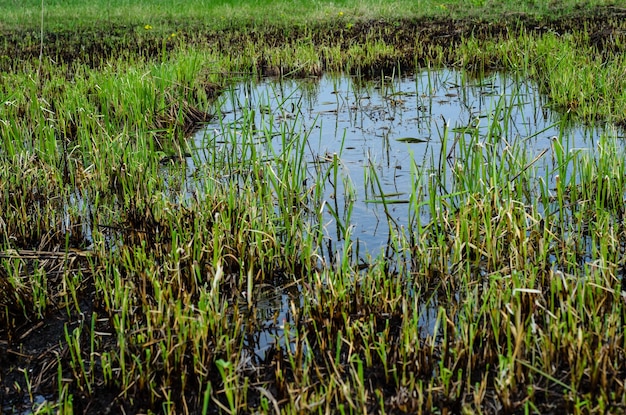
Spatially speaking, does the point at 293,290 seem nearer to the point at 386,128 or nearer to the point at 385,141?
the point at 385,141

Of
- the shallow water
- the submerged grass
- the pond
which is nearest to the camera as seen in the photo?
the submerged grass

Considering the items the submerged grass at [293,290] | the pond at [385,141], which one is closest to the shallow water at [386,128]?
the pond at [385,141]

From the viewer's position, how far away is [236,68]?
8.14m

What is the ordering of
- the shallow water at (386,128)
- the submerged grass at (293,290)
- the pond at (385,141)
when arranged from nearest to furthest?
the submerged grass at (293,290), the pond at (385,141), the shallow water at (386,128)

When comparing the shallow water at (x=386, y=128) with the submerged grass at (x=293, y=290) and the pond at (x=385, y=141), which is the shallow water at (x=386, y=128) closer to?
the pond at (x=385, y=141)

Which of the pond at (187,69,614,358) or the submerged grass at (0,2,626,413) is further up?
the pond at (187,69,614,358)

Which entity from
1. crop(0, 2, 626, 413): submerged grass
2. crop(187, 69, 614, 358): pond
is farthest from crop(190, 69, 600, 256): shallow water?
crop(0, 2, 626, 413): submerged grass

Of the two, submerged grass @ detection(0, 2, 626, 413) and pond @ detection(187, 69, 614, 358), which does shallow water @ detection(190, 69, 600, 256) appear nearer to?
pond @ detection(187, 69, 614, 358)

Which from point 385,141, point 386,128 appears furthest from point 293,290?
point 386,128

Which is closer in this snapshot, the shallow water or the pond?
the pond

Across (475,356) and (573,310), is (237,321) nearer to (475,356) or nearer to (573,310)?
(475,356)

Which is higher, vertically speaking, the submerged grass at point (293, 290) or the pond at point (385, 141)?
the pond at point (385, 141)

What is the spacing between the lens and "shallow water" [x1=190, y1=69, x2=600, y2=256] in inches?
153

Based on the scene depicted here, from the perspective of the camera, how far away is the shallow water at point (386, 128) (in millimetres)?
3895
